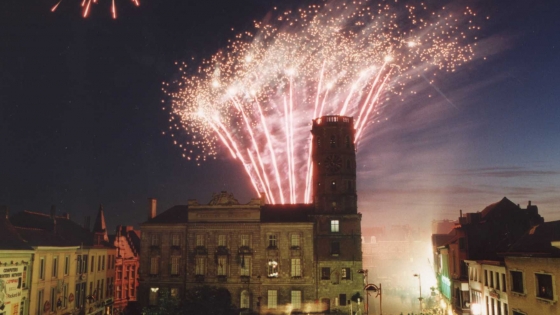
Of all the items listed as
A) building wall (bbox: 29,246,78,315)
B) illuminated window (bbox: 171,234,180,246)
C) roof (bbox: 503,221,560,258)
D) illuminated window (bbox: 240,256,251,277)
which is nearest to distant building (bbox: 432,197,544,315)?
roof (bbox: 503,221,560,258)

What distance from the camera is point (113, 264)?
187 ft

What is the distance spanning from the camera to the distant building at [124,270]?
58144mm

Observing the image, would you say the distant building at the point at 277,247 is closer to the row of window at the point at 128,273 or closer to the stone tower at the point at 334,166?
the stone tower at the point at 334,166

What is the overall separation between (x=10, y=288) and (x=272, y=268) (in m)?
25.7

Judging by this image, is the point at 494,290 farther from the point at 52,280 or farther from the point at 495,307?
the point at 52,280

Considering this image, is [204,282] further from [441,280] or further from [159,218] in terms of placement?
[441,280]

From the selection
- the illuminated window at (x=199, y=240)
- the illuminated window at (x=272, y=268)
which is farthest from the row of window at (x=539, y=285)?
the illuminated window at (x=199, y=240)

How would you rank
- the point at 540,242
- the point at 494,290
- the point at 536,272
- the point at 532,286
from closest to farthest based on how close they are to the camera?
the point at 536,272, the point at 532,286, the point at 540,242, the point at 494,290

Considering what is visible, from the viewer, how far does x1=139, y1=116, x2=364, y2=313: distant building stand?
165 feet

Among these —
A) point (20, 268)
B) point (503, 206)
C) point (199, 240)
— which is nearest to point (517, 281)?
point (503, 206)

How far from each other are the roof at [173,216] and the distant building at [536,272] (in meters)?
36.0

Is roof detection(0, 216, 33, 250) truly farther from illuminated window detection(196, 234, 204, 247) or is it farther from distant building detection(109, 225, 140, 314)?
distant building detection(109, 225, 140, 314)

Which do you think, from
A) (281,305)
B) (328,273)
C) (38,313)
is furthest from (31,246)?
(328,273)

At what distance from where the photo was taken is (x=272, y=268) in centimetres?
5097
